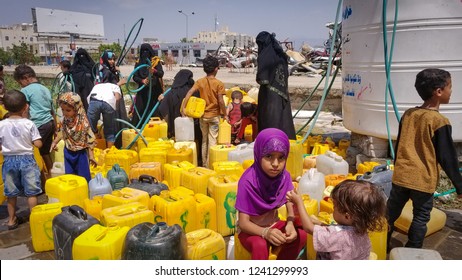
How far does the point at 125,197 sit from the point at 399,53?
3449 millimetres

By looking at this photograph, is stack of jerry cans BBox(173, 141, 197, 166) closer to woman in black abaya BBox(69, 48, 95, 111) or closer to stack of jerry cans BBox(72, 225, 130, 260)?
stack of jerry cans BBox(72, 225, 130, 260)

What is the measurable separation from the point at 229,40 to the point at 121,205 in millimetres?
108956

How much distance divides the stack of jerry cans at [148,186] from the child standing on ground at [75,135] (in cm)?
82

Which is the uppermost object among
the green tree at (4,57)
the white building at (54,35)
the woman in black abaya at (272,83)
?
the white building at (54,35)

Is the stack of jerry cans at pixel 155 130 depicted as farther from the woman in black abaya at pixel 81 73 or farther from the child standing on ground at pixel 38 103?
the woman in black abaya at pixel 81 73

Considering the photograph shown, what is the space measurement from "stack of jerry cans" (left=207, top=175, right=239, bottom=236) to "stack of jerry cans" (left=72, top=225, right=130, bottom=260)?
41.3 inches

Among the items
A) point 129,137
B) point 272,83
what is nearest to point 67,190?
point 129,137

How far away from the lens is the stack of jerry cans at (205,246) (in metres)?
2.55

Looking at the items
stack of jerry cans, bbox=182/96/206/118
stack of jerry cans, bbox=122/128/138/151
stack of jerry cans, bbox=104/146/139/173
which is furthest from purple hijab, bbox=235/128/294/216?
stack of jerry cans, bbox=122/128/138/151

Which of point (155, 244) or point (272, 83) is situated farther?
point (272, 83)

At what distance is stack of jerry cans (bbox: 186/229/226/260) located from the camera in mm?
2547

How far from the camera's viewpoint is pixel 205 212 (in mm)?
3322

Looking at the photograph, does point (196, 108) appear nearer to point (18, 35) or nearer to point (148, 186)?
point (148, 186)

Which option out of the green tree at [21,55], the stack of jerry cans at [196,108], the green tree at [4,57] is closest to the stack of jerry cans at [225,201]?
the stack of jerry cans at [196,108]
